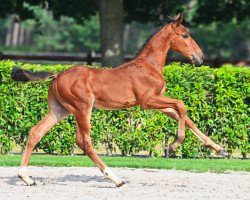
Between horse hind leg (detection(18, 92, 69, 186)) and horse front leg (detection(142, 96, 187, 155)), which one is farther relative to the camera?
horse hind leg (detection(18, 92, 69, 186))

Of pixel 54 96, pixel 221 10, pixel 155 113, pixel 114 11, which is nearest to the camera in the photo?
pixel 54 96

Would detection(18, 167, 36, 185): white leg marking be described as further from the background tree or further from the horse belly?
the background tree

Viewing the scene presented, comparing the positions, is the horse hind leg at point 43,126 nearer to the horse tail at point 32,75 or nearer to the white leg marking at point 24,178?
the white leg marking at point 24,178

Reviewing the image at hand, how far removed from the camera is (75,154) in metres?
16.2

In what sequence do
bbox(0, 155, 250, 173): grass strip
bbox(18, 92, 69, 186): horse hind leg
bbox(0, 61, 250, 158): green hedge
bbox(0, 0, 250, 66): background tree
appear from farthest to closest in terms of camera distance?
bbox(0, 0, 250, 66): background tree < bbox(0, 61, 250, 158): green hedge < bbox(0, 155, 250, 173): grass strip < bbox(18, 92, 69, 186): horse hind leg

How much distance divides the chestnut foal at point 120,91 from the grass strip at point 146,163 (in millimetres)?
2313

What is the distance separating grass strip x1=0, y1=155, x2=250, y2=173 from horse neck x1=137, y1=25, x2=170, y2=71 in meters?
2.47

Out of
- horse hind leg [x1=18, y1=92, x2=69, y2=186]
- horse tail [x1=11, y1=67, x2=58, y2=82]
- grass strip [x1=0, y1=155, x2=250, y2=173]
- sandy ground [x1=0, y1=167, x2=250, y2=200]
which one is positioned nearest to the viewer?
sandy ground [x1=0, y1=167, x2=250, y2=200]

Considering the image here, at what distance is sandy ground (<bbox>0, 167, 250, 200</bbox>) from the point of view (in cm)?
1031

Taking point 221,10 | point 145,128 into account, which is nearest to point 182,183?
point 145,128

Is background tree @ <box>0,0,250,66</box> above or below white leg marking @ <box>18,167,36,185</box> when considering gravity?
above

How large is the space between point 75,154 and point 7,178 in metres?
4.24

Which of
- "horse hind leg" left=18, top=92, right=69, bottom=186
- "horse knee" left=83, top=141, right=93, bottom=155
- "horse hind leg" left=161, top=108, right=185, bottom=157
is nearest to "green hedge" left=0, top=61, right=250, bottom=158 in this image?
"horse hind leg" left=18, top=92, right=69, bottom=186

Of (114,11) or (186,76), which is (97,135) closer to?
(186,76)
